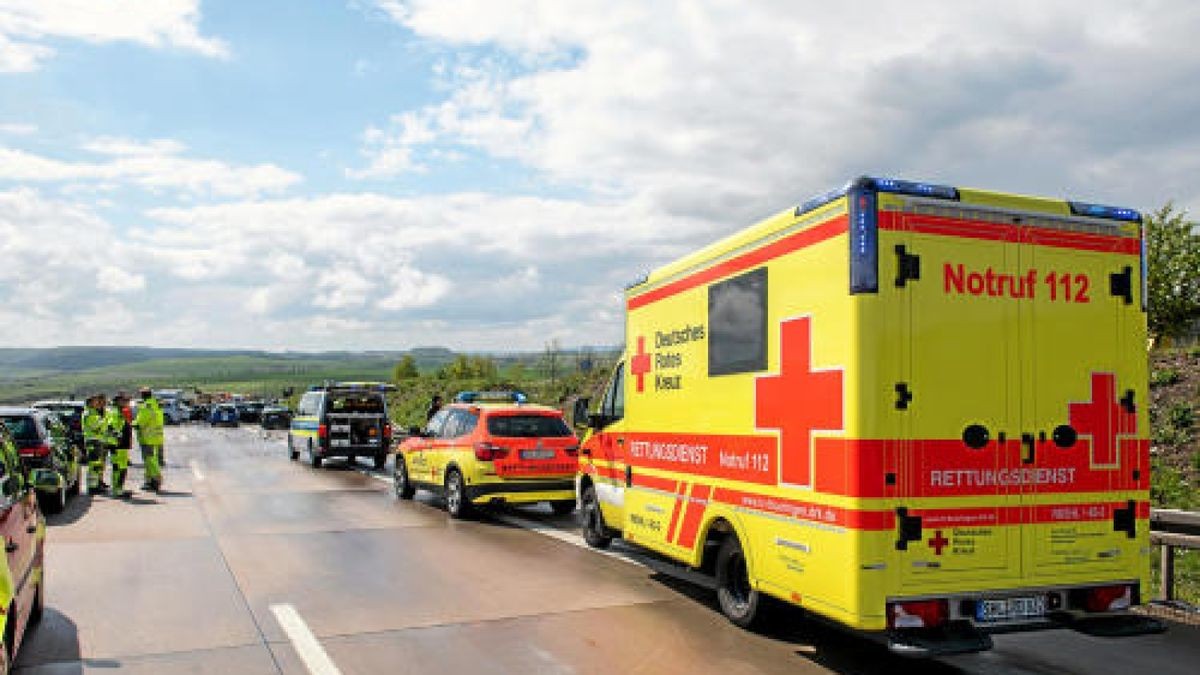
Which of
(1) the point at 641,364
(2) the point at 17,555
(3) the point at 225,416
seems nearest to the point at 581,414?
(1) the point at 641,364

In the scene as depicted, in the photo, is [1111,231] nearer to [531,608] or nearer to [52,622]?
[531,608]

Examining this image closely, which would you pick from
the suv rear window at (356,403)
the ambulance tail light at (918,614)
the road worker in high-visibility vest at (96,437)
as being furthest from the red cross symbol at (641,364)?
the suv rear window at (356,403)

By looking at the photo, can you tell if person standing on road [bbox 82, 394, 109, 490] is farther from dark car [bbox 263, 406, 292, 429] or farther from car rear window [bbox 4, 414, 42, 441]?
dark car [bbox 263, 406, 292, 429]

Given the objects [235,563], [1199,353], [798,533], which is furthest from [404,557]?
[1199,353]

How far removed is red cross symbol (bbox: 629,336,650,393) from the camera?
9.12m

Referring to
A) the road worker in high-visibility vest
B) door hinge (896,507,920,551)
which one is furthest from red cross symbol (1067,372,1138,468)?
the road worker in high-visibility vest

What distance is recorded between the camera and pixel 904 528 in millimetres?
5793

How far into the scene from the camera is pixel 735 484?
7199 millimetres

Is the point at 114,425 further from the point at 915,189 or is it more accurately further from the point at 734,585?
the point at 915,189

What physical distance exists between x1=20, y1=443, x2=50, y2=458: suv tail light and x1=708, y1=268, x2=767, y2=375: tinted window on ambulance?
1078 centimetres

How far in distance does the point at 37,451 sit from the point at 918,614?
41.7 feet

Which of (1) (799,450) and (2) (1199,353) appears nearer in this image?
(1) (799,450)

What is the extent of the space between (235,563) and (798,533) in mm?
6547

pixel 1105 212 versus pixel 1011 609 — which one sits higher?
pixel 1105 212
